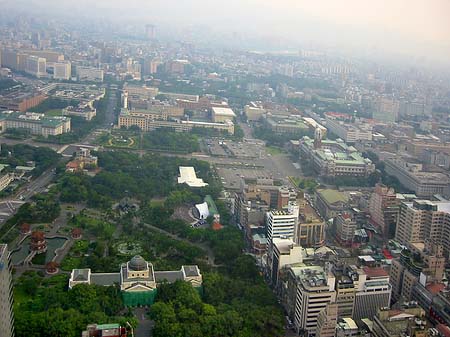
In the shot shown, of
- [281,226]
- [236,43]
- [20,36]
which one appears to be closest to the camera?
[281,226]

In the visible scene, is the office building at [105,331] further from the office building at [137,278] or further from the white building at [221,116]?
the white building at [221,116]

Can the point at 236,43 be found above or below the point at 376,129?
above

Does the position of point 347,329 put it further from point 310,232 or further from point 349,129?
point 349,129

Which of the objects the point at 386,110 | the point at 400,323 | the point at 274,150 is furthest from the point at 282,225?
the point at 386,110

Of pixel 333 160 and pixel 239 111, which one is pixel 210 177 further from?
pixel 239 111

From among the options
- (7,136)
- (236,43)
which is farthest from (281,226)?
(236,43)

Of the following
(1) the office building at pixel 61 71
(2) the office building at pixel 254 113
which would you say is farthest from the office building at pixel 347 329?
(1) the office building at pixel 61 71

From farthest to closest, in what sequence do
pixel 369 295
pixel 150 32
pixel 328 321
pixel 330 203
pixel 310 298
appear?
pixel 150 32 → pixel 330 203 → pixel 369 295 → pixel 310 298 → pixel 328 321

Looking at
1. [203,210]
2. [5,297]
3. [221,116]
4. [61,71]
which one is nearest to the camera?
[5,297]
